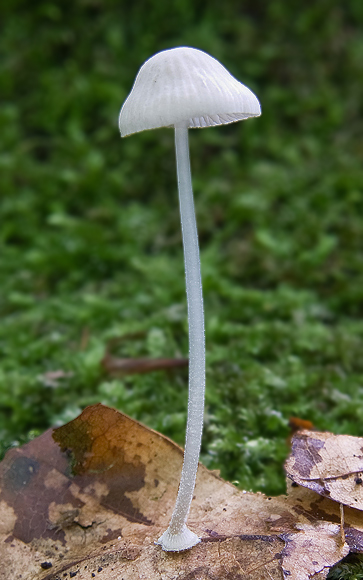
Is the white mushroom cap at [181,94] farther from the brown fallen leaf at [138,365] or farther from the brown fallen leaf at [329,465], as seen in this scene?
the brown fallen leaf at [138,365]

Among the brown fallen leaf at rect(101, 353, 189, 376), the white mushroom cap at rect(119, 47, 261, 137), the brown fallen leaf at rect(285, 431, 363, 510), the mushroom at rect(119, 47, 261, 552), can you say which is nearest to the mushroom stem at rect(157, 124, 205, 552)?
the mushroom at rect(119, 47, 261, 552)

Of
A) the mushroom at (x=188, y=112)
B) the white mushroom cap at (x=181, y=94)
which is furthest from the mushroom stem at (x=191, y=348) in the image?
the white mushroom cap at (x=181, y=94)

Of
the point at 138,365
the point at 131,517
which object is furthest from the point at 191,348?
the point at 138,365

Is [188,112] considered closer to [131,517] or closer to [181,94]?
[181,94]

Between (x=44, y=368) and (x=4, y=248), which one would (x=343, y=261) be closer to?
(x=44, y=368)

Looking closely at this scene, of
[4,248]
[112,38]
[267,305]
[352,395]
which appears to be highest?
[112,38]

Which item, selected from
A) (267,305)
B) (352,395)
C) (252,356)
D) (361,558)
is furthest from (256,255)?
(361,558)
